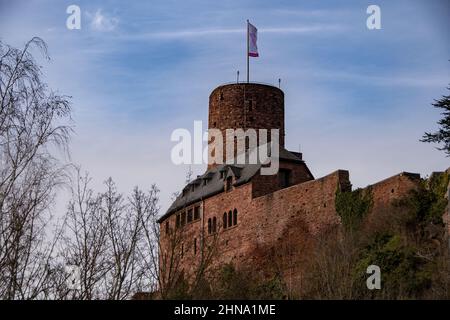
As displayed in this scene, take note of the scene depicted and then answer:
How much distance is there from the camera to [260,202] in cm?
4094

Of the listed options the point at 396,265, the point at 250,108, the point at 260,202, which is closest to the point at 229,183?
the point at 260,202

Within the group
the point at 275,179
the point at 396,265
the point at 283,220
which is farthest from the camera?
the point at 275,179

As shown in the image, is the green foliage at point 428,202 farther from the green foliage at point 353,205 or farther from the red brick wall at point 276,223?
the red brick wall at point 276,223

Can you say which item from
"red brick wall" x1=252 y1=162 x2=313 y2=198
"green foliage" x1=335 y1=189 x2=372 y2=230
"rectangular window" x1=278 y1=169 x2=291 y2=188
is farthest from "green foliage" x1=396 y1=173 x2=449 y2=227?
"rectangular window" x1=278 y1=169 x2=291 y2=188

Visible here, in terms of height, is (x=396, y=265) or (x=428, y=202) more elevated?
(x=428, y=202)

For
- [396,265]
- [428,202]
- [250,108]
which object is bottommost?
[396,265]

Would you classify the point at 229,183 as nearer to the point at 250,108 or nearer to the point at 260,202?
the point at 260,202

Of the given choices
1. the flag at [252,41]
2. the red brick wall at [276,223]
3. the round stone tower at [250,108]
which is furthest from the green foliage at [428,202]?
the flag at [252,41]

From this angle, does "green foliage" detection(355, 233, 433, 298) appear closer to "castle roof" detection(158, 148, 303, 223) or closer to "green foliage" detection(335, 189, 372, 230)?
"green foliage" detection(335, 189, 372, 230)

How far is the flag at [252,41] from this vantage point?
53469 millimetres

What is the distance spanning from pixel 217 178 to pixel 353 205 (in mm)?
14007

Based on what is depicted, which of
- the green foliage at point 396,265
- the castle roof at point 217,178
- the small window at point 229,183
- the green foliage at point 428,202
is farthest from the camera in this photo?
the small window at point 229,183

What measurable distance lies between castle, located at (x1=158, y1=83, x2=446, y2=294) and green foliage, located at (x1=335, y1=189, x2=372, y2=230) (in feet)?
1.16
